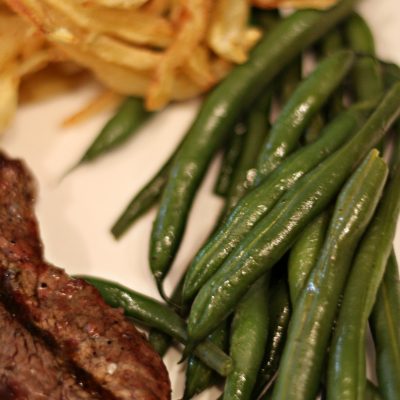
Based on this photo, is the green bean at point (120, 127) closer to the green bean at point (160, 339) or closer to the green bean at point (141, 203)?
the green bean at point (141, 203)

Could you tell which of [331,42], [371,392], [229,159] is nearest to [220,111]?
[229,159]

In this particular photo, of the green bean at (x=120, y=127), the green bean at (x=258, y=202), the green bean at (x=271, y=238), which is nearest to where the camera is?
the green bean at (x=271, y=238)

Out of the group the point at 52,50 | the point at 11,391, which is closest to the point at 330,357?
the point at 11,391

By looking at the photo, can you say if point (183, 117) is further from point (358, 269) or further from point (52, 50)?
point (358, 269)

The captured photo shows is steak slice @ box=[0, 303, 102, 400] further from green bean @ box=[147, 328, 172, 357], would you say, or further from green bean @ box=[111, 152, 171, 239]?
green bean @ box=[111, 152, 171, 239]

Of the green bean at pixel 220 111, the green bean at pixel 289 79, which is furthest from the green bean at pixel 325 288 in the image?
the green bean at pixel 289 79
